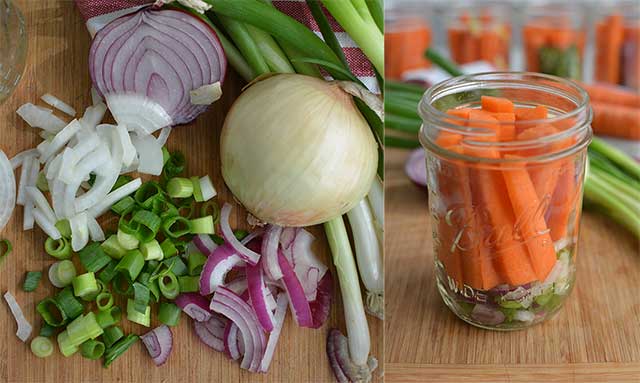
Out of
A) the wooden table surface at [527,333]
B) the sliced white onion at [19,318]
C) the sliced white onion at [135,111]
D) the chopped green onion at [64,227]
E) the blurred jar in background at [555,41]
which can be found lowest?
the blurred jar in background at [555,41]

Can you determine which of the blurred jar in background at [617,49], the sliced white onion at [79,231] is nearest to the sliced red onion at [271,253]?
the sliced white onion at [79,231]

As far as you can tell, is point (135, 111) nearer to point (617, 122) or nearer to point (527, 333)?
point (527, 333)

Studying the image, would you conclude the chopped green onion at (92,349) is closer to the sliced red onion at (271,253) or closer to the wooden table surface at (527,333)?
the sliced red onion at (271,253)

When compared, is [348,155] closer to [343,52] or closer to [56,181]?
[343,52]

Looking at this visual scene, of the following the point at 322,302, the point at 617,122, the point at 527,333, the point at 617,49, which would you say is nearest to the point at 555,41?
the point at 617,49

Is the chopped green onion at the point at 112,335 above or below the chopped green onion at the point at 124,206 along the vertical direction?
below

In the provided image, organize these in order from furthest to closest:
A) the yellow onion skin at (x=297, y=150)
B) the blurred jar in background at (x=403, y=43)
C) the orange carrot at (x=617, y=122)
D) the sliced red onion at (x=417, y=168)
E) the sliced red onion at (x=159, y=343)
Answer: the blurred jar in background at (x=403, y=43) → the orange carrot at (x=617, y=122) → the sliced red onion at (x=417, y=168) → the sliced red onion at (x=159, y=343) → the yellow onion skin at (x=297, y=150)

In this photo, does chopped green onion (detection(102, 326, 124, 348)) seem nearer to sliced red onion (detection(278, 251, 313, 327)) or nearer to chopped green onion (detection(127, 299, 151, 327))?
chopped green onion (detection(127, 299, 151, 327))

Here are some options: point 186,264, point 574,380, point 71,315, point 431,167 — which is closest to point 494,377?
point 574,380
